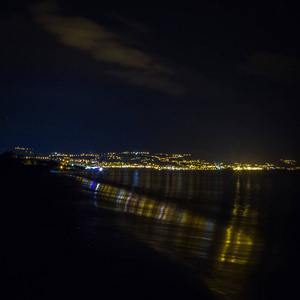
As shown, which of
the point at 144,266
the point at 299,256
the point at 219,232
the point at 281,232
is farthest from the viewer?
the point at 281,232

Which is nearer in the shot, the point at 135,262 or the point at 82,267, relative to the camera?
the point at 82,267

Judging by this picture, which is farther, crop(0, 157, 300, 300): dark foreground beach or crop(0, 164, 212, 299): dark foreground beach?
crop(0, 157, 300, 300): dark foreground beach

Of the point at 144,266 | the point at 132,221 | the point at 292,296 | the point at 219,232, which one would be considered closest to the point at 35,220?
the point at 132,221

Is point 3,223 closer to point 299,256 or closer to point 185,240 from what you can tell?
point 185,240

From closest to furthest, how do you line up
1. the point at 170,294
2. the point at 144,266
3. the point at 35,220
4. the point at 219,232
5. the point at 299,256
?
1. the point at 170,294
2. the point at 144,266
3. the point at 299,256
4. the point at 35,220
5. the point at 219,232

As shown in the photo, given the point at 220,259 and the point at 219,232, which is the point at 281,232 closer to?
the point at 219,232

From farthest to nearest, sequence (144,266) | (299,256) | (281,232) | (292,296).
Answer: (281,232) → (299,256) → (144,266) → (292,296)

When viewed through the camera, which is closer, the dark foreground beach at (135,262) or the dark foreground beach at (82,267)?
the dark foreground beach at (82,267)

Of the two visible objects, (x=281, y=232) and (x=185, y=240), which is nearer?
(x=185, y=240)

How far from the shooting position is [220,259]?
328 inches

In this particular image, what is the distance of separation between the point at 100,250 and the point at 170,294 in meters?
2.92

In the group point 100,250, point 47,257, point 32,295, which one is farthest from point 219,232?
point 32,295

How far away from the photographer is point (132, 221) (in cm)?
1370

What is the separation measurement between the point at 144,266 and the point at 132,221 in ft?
21.7
